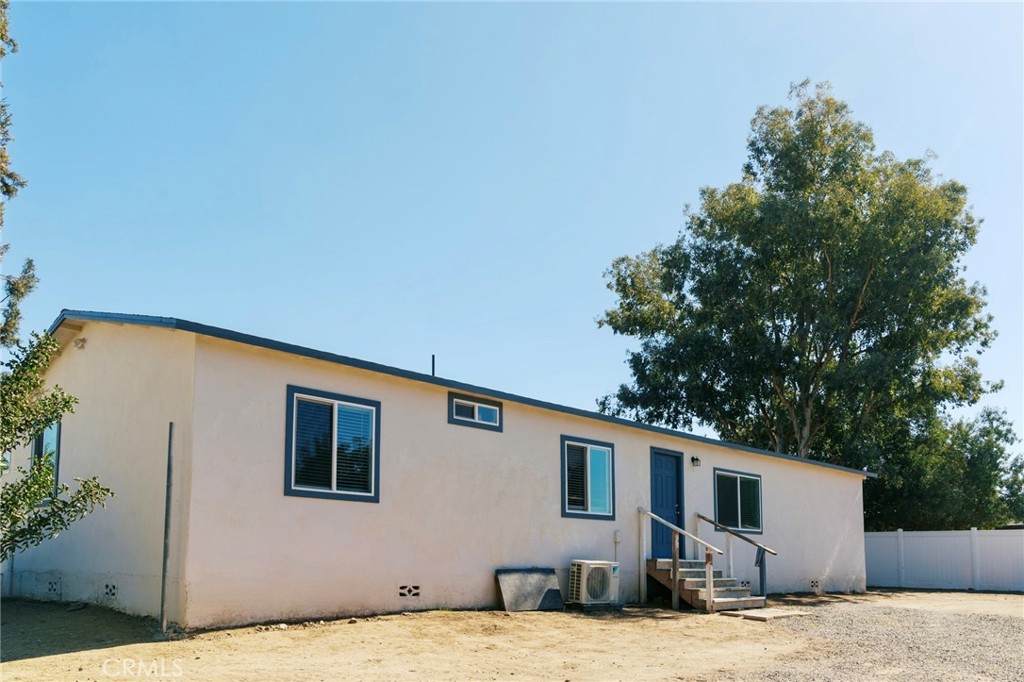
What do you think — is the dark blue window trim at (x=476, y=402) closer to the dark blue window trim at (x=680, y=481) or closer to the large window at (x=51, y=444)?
the dark blue window trim at (x=680, y=481)

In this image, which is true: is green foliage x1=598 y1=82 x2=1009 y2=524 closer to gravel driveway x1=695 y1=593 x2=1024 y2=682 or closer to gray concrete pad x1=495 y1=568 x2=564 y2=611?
gravel driveway x1=695 y1=593 x2=1024 y2=682

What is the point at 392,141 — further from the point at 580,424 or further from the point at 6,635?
the point at 6,635

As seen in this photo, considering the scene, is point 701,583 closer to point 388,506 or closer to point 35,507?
point 388,506

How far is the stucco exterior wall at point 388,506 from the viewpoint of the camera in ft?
32.2

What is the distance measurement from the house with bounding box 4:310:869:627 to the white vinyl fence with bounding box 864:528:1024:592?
1255 cm

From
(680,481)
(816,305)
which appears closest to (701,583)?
(680,481)

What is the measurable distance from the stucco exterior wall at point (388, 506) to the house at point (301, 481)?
0.02m

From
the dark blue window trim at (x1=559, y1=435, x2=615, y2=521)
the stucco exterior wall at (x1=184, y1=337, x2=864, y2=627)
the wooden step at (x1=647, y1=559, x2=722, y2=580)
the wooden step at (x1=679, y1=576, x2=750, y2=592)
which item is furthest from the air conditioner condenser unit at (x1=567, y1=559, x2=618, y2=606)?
the wooden step at (x1=647, y1=559, x2=722, y2=580)

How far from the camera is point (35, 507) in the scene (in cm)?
960

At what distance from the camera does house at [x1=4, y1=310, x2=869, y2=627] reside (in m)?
9.80

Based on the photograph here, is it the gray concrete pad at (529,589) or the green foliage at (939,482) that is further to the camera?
the green foliage at (939,482)

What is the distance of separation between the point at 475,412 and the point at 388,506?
213cm

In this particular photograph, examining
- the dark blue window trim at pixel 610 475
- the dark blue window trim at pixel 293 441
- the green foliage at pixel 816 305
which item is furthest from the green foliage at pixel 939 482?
the dark blue window trim at pixel 293 441

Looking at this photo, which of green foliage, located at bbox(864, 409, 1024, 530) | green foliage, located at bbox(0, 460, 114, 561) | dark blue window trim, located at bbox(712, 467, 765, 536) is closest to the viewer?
green foliage, located at bbox(0, 460, 114, 561)
